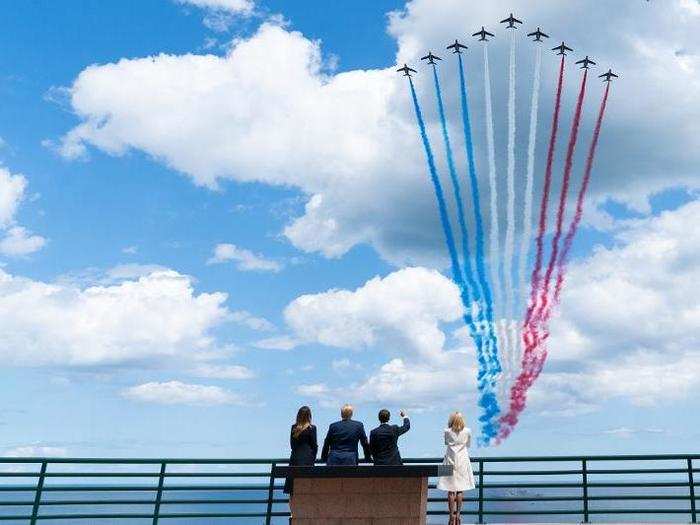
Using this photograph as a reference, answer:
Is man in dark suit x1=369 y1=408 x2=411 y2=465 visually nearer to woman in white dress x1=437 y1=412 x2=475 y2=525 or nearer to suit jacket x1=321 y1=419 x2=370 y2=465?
suit jacket x1=321 y1=419 x2=370 y2=465

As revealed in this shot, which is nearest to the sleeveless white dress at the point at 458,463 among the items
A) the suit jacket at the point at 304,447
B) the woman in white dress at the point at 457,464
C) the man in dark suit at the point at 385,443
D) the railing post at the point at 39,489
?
the woman in white dress at the point at 457,464

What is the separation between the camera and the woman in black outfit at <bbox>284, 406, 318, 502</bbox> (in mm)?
12016

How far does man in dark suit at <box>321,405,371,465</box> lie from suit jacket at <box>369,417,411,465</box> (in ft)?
0.53

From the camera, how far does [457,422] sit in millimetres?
13227

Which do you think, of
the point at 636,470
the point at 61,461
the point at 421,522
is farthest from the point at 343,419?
the point at 636,470

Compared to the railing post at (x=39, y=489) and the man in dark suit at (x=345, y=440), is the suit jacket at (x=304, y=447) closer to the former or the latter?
the man in dark suit at (x=345, y=440)

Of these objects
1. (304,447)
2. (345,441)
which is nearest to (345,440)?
(345,441)

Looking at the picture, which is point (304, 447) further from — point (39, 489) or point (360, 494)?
point (39, 489)

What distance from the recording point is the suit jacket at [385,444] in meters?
12.1

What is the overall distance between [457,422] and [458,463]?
0.69 metres

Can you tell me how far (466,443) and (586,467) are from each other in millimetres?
2712

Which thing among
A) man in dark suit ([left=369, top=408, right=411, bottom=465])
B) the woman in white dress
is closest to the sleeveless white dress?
the woman in white dress

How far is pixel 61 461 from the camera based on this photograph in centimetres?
1319

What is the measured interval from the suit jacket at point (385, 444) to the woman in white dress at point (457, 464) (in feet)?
4.73
